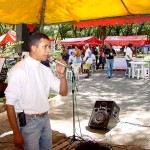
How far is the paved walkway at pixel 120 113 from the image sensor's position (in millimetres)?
5770

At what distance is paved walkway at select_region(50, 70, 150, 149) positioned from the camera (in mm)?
5770

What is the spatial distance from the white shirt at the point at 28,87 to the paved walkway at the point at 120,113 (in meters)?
2.45

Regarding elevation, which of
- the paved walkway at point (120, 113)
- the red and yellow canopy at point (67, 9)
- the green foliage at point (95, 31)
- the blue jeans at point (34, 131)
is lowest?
the paved walkway at point (120, 113)

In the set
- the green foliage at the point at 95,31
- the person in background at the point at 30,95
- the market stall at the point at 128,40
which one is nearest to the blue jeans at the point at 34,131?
the person in background at the point at 30,95

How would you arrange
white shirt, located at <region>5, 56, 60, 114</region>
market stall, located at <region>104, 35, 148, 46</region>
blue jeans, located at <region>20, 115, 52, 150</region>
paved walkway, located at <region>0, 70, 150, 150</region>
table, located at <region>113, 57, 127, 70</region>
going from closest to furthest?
white shirt, located at <region>5, 56, 60, 114</region>
blue jeans, located at <region>20, 115, 52, 150</region>
paved walkway, located at <region>0, 70, 150, 150</region>
table, located at <region>113, 57, 127, 70</region>
market stall, located at <region>104, 35, 148, 46</region>

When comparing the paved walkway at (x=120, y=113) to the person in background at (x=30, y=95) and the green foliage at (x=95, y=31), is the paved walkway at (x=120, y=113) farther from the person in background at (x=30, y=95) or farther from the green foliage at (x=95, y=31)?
the green foliage at (x=95, y=31)

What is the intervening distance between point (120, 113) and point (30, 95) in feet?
17.3

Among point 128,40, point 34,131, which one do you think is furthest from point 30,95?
point 128,40

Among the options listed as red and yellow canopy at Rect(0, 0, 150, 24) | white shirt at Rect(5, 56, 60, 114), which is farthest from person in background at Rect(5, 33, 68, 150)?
red and yellow canopy at Rect(0, 0, 150, 24)

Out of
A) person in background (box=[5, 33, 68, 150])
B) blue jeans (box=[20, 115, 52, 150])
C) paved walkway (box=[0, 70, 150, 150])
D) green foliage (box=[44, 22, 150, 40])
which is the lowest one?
paved walkway (box=[0, 70, 150, 150])

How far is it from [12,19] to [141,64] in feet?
35.4

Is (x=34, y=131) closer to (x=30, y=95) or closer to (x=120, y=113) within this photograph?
(x=30, y=95)

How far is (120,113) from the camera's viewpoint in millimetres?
7781

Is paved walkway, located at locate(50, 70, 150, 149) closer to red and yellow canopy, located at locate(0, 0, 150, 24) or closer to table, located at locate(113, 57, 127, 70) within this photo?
red and yellow canopy, located at locate(0, 0, 150, 24)
